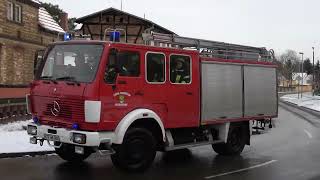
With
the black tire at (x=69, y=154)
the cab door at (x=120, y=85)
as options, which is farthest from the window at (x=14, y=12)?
the cab door at (x=120, y=85)

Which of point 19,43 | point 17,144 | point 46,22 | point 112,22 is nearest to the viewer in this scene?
point 17,144

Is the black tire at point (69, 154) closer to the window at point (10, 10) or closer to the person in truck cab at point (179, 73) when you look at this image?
the person in truck cab at point (179, 73)

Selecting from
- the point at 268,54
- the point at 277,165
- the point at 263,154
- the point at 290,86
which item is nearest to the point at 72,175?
the point at 277,165

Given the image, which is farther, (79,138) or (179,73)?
(179,73)

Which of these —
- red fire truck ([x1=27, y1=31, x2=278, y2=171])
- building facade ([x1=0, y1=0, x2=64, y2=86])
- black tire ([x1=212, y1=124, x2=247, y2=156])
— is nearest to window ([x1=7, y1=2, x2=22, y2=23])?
building facade ([x1=0, y1=0, x2=64, y2=86])

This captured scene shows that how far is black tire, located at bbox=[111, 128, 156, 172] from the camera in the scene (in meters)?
11.2

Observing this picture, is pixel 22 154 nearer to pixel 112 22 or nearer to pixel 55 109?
pixel 55 109

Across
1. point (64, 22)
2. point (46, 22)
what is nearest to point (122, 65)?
point (46, 22)

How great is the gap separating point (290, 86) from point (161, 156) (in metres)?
135

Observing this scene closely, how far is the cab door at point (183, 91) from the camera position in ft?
40.5

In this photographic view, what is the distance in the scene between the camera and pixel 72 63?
1127 centimetres

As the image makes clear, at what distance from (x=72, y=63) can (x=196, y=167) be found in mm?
3636

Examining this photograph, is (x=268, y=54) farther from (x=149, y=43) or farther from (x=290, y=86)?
(x=290, y=86)

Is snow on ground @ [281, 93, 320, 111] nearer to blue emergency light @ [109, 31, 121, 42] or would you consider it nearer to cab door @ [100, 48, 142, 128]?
cab door @ [100, 48, 142, 128]
